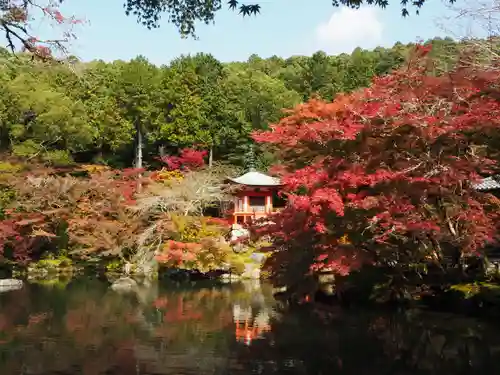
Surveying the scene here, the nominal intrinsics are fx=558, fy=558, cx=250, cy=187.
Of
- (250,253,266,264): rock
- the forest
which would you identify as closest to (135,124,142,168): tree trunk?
the forest

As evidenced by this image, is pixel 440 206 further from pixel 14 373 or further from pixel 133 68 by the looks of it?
pixel 133 68

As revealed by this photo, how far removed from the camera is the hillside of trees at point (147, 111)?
2611cm

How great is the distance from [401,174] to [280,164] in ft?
17.3

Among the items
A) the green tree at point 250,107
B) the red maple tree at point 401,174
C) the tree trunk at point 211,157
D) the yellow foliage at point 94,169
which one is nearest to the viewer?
the red maple tree at point 401,174

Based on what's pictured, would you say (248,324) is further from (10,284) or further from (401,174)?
(10,284)

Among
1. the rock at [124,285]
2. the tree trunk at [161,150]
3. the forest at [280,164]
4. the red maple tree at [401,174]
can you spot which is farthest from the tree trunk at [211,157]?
the red maple tree at [401,174]

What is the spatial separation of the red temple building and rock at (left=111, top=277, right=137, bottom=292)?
296 inches

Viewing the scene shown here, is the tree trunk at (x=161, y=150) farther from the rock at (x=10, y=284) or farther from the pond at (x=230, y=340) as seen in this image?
the pond at (x=230, y=340)

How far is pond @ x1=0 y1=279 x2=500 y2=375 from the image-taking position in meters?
8.29

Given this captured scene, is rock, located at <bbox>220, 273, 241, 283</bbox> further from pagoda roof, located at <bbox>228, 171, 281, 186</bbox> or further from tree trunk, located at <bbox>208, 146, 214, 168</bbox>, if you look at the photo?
tree trunk, located at <bbox>208, 146, 214, 168</bbox>

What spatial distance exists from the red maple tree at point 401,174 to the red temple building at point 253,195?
12.4 m

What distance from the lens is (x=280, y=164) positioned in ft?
52.2

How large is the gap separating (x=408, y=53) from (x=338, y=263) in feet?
16.4

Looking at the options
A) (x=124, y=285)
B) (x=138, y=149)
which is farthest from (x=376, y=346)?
(x=138, y=149)
